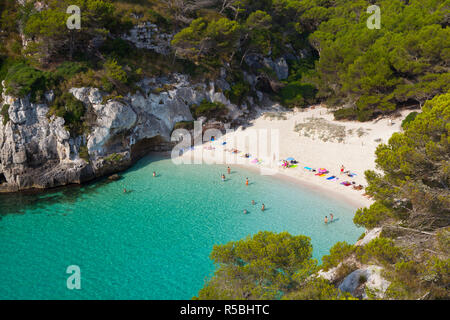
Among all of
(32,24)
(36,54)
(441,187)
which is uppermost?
(32,24)

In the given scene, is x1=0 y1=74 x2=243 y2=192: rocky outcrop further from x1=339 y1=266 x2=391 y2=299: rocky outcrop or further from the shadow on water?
x1=339 y1=266 x2=391 y2=299: rocky outcrop

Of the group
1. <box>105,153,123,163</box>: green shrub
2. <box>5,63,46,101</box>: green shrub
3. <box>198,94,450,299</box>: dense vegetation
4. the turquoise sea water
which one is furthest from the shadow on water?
<box>198,94,450,299</box>: dense vegetation

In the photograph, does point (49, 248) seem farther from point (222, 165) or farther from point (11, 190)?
point (222, 165)

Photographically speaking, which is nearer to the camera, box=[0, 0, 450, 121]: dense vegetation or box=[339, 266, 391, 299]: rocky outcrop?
box=[339, 266, 391, 299]: rocky outcrop

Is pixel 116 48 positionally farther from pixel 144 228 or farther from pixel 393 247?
pixel 393 247

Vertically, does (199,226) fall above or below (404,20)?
below
